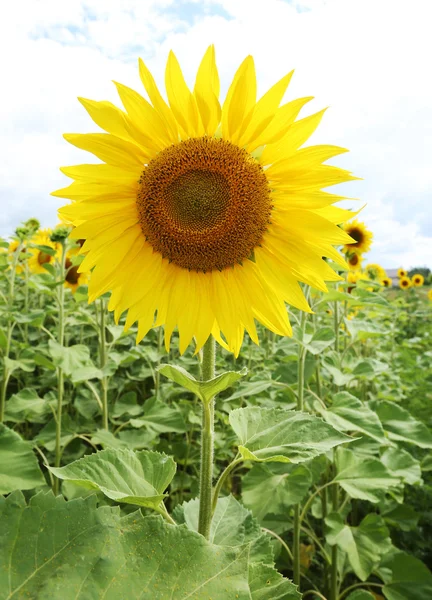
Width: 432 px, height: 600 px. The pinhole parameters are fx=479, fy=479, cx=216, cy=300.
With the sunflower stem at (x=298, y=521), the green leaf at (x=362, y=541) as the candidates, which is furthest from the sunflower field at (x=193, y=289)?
the green leaf at (x=362, y=541)

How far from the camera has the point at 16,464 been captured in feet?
6.18

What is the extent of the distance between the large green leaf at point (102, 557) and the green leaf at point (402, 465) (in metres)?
2.16

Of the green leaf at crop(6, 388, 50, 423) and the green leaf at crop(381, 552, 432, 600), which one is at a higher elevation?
the green leaf at crop(6, 388, 50, 423)

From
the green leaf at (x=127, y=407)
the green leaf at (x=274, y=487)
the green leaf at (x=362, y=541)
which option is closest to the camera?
the green leaf at (x=274, y=487)

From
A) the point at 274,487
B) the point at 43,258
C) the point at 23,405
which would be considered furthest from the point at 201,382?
the point at 43,258

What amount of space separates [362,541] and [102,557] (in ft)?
7.48

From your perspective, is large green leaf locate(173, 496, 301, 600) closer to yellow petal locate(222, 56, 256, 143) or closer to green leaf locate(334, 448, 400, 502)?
green leaf locate(334, 448, 400, 502)

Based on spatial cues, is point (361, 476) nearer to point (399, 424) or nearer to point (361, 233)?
point (399, 424)

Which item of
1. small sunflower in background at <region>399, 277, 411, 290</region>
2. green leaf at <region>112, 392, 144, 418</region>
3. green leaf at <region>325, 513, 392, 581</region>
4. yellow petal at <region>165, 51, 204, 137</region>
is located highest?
yellow petal at <region>165, 51, 204, 137</region>

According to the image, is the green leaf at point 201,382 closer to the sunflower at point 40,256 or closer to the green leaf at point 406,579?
the green leaf at point 406,579

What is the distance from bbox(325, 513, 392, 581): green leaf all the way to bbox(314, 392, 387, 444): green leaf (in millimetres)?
Answer: 610

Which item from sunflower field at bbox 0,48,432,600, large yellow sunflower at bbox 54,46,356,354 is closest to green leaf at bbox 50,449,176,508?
sunflower field at bbox 0,48,432,600

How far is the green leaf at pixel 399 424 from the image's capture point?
267 cm

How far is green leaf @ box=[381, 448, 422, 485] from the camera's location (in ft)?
8.52
